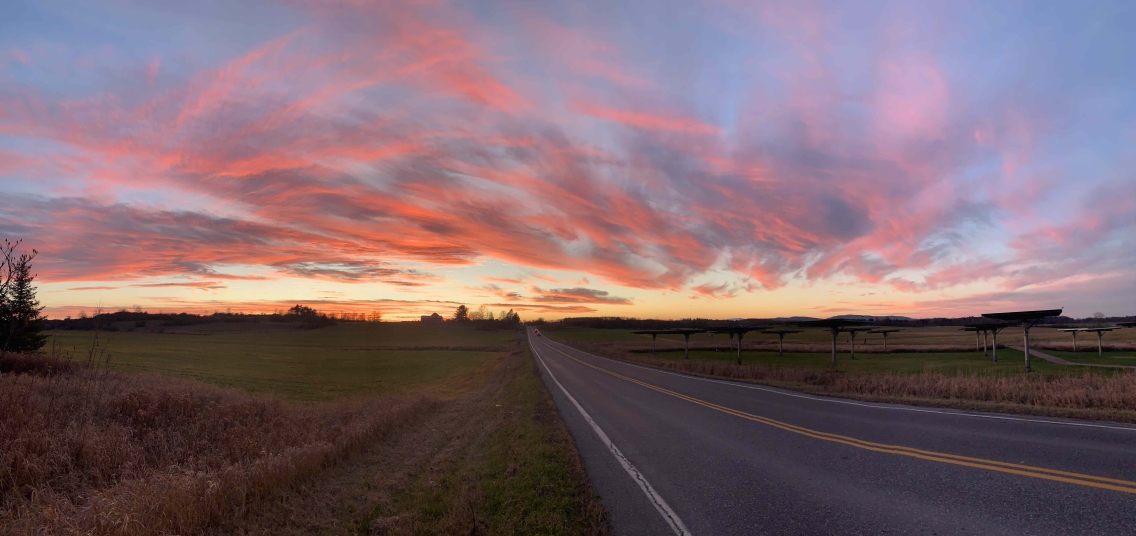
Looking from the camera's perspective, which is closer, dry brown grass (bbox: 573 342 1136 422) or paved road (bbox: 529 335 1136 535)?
paved road (bbox: 529 335 1136 535)

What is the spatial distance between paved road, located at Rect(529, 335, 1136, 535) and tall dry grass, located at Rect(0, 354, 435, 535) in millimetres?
6085

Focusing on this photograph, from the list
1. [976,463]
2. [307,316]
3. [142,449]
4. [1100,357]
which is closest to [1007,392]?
[976,463]

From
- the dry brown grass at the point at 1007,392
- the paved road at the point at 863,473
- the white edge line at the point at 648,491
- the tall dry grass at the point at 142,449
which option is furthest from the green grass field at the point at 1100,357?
the tall dry grass at the point at 142,449

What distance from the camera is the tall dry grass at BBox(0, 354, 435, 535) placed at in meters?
6.79

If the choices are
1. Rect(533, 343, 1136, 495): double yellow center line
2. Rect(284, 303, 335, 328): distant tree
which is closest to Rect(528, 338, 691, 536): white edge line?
Rect(533, 343, 1136, 495): double yellow center line

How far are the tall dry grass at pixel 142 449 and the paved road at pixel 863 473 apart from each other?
20.0 feet

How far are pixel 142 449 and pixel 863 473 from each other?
14.2 meters

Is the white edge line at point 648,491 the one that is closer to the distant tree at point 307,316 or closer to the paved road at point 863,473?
the paved road at point 863,473

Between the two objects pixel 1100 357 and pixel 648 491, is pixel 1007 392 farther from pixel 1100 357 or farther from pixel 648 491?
pixel 1100 357

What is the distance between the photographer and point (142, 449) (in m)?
10.1

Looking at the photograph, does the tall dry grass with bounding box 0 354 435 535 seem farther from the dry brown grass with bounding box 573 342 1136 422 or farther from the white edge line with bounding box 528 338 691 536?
the dry brown grass with bounding box 573 342 1136 422

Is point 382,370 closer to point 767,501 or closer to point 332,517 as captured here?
point 332,517

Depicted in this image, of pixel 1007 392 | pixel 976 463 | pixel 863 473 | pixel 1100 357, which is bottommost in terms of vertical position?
pixel 863 473

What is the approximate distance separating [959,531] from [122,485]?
41.8 feet
